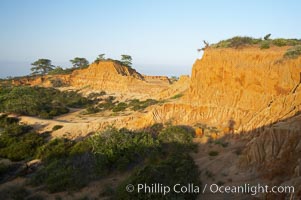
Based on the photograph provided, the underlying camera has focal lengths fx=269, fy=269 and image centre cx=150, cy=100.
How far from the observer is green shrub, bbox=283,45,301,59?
1644 centimetres

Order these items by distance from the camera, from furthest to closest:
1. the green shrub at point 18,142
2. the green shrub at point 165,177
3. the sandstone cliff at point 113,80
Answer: the sandstone cliff at point 113,80 < the green shrub at point 18,142 < the green shrub at point 165,177

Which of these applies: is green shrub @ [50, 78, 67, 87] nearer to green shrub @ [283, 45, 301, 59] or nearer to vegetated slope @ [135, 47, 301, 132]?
vegetated slope @ [135, 47, 301, 132]

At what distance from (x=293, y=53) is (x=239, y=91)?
163 inches

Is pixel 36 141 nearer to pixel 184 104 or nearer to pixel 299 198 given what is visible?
pixel 184 104

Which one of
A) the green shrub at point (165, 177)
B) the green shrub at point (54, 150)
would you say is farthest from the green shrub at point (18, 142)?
the green shrub at point (165, 177)

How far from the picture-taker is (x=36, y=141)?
2231cm

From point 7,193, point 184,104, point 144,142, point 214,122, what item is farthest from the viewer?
point 184,104

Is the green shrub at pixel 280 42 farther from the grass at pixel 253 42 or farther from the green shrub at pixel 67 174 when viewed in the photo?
the green shrub at pixel 67 174

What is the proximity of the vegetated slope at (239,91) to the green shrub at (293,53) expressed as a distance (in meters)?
0.29

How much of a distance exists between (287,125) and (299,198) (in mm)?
5090

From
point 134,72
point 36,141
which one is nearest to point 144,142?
point 36,141

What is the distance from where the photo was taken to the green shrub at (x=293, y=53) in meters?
16.4

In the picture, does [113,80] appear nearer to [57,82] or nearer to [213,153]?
[57,82]

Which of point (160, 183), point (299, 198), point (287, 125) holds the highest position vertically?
point (287, 125)
